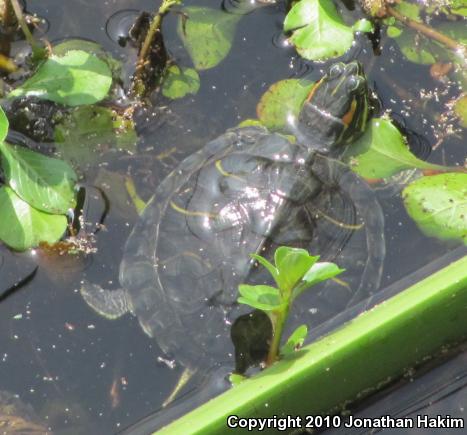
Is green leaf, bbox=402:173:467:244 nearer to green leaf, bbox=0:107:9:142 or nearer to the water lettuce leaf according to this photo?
the water lettuce leaf

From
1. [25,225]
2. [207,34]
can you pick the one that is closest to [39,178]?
[25,225]

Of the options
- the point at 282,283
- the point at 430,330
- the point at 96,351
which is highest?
the point at 282,283

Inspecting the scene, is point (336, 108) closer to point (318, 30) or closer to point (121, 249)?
point (318, 30)

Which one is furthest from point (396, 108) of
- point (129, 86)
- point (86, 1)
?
point (86, 1)

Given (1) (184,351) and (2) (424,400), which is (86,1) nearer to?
(1) (184,351)

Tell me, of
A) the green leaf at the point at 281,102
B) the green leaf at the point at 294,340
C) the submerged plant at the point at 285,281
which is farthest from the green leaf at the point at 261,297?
the green leaf at the point at 281,102

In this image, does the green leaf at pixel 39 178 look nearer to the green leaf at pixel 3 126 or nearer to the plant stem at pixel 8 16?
the green leaf at pixel 3 126

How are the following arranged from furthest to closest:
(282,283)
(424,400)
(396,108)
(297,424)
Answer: (396,108) → (424,400) → (297,424) → (282,283)
